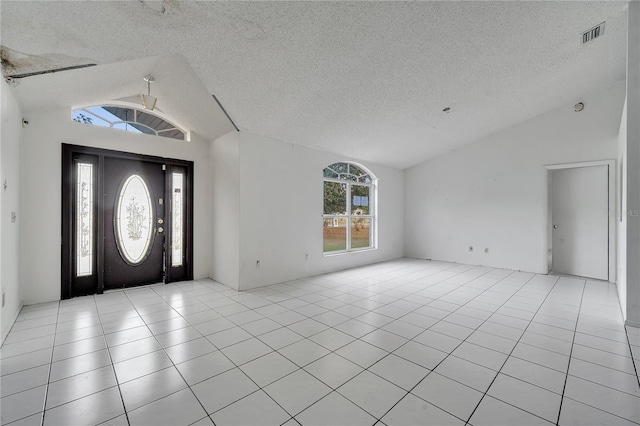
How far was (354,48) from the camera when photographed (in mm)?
3008

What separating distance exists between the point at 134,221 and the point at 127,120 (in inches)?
63.2

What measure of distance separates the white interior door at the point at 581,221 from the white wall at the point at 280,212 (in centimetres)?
426

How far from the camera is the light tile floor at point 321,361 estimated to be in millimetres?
1716

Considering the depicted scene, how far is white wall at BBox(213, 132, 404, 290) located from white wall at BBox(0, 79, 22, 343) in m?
2.43

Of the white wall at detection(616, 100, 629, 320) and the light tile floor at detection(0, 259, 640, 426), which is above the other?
the white wall at detection(616, 100, 629, 320)

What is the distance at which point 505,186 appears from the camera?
6.00m

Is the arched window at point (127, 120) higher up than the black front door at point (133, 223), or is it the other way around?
the arched window at point (127, 120)

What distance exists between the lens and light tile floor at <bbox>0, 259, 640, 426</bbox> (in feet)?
5.63

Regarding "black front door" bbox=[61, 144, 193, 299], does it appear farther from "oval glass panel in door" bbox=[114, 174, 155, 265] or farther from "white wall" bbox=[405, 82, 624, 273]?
"white wall" bbox=[405, 82, 624, 273]

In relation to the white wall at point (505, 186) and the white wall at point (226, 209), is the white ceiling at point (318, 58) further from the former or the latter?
the white wall at point (505, 186)

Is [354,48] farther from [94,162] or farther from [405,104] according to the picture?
[94,162]

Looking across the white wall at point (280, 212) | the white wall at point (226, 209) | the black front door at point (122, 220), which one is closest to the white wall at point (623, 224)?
the white wall at point (280, 212)

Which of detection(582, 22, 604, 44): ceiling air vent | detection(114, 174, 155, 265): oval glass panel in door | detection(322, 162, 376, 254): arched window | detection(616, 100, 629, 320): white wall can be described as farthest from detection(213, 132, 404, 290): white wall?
detection(616, 100, 629, 320): white wall

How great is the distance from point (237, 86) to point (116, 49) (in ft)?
3.96
